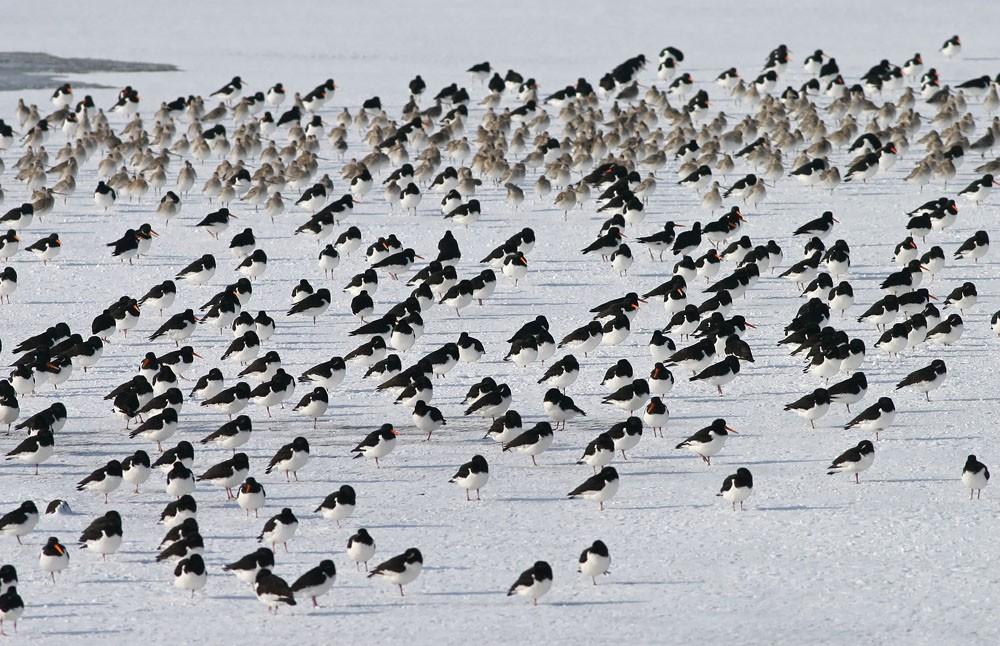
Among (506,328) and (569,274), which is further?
(569,274)

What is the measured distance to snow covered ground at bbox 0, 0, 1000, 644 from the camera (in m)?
16.2

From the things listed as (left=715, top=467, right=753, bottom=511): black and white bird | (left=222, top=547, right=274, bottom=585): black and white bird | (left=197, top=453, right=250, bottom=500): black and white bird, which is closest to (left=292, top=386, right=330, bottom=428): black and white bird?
(left=197, top=453, right=250, bottom=500): black and white bird

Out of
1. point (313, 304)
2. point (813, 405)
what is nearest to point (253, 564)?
point (813, 405)

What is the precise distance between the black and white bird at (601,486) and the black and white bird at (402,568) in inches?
115

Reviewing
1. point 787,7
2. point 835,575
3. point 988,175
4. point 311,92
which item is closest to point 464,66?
point 311,92

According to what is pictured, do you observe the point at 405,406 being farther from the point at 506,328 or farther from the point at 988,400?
the point at 988,400

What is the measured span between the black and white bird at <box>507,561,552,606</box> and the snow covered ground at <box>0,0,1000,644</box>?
22cm

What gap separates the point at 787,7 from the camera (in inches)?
2379

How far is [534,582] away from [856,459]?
5.13 metres

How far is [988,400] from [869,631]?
25.4ft

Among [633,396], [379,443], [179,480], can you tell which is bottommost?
[179,480]

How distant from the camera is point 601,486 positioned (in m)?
18.9

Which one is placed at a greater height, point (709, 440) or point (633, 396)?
point (633, 396)

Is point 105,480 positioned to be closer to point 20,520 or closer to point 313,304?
point 20,520
